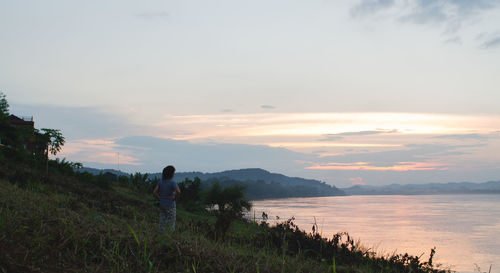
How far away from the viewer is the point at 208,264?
500cm

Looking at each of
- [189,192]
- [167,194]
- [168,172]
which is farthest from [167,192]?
[189,192]

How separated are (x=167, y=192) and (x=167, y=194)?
59mm

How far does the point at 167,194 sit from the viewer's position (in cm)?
1036

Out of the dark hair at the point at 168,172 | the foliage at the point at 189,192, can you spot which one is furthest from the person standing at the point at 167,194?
the foliage at the point at 189,192

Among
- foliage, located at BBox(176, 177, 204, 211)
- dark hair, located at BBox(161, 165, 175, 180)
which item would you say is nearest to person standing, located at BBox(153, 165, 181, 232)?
dark hair, located at BBox(161, 165, 175, 180)

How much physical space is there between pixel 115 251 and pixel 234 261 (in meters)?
1.51

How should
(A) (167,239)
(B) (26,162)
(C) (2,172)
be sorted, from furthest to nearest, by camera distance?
(B) (26,162) < (C) (2,172) < (A) (167,239)

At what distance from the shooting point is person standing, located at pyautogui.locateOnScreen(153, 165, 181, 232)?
1031 cm

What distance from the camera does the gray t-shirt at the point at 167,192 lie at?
1030 cm

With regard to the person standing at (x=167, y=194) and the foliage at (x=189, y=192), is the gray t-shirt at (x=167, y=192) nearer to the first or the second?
the person standing at (x=167, y=194)

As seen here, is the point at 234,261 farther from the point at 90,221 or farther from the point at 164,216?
the point at 164,216

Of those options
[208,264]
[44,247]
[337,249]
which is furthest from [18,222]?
[337,249]

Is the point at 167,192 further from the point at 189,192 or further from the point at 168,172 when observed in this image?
the point at 189,192

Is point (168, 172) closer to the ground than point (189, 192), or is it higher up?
higher up
